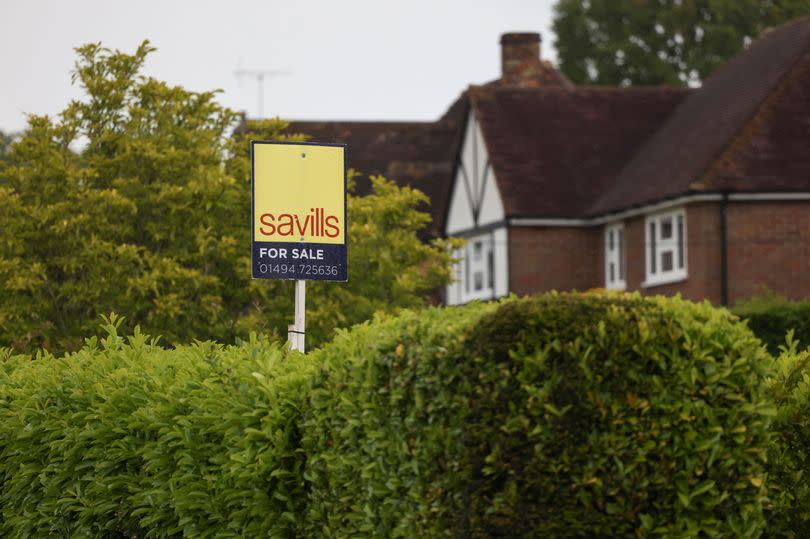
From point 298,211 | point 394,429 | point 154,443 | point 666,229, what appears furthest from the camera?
point 666,229

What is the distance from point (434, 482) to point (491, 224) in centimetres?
3312

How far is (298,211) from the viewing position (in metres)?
11.0

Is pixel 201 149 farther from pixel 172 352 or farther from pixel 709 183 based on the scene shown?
pixel 709 183

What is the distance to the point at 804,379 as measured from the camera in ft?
25.9

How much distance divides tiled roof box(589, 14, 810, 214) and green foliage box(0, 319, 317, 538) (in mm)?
24017

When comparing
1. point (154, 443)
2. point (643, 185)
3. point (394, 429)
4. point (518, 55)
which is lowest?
point (154, 443)

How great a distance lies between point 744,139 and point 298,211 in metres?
24.2

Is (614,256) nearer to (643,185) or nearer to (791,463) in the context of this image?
(643,185)

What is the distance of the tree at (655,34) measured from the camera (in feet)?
221

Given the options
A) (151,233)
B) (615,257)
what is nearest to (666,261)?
(615,257)

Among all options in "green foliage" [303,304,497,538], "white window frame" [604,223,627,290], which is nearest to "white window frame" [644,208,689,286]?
"white window frame" [604,223,627,290]

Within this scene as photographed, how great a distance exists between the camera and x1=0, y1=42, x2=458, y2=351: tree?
1622 cm

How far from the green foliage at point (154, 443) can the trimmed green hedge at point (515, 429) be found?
0.09 ft

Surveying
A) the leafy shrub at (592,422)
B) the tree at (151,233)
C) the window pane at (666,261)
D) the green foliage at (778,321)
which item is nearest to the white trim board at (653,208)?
the window pane at (666,261)
